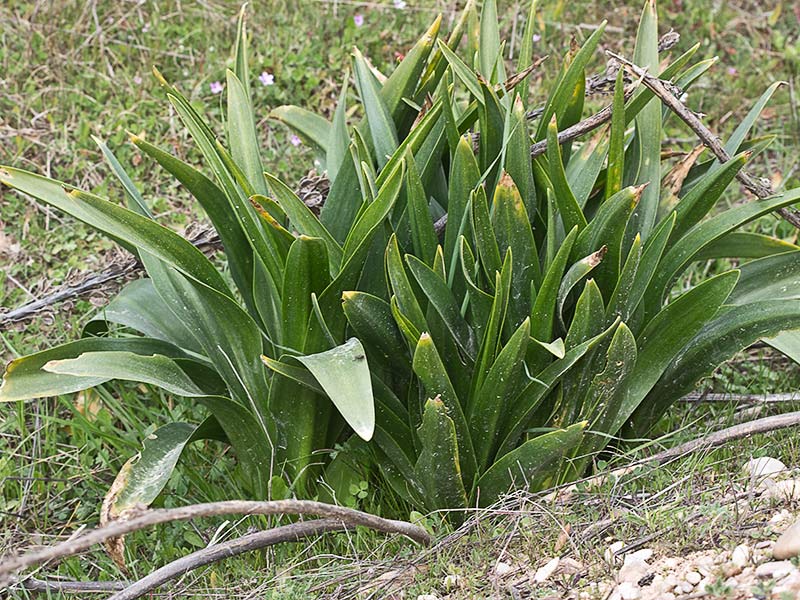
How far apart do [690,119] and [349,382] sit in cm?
112

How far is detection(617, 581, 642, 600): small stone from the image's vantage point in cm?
174

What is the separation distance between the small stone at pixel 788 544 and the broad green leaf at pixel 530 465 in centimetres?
47

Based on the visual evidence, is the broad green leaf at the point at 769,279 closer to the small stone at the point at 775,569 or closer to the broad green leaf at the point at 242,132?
the small stone at the point at 775,569

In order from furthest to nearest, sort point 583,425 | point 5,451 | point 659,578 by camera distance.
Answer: point 5,451, point 583,425, point 659,578

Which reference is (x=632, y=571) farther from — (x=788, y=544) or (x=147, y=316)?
(x=147, y=316)

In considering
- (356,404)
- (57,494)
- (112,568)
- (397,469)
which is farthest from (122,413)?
(356,404)

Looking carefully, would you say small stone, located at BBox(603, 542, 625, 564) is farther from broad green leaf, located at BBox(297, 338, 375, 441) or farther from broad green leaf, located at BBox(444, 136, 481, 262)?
broad green leaf, located at BBox(444, 136, 481, 262)

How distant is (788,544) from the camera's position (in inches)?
66.6

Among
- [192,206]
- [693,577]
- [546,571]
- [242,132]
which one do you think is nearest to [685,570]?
[693,577]

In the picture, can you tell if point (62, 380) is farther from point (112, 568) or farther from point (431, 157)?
point (431, 157)

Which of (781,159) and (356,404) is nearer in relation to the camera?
(356,404)

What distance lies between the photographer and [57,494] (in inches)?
106

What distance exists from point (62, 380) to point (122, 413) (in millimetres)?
625

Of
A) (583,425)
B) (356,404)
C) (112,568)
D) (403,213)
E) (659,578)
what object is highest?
(403,213)
